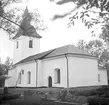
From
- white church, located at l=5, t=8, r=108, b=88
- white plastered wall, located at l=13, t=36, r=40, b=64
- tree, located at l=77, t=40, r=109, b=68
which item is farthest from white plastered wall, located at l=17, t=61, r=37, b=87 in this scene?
tree, located at l=77, t=40, r=109, b=68

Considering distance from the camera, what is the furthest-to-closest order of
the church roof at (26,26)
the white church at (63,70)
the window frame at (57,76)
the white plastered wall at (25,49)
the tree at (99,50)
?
the tree at (99,50) → the white plastered wall at (25,49) → the window frame at (57,76) → the white church at (63,70) → the church roof at (26,26)

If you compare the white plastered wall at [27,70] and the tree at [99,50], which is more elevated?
the tree at [99,50]

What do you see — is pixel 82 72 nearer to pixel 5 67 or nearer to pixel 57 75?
pixel 57 75

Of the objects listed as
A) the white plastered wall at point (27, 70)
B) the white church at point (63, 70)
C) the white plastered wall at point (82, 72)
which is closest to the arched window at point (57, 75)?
the white church at point (63, 70)

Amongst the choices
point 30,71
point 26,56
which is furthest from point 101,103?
Answer: point 26,56

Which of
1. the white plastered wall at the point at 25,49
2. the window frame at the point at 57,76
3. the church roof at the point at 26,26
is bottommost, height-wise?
the window frame at the point at 57,76

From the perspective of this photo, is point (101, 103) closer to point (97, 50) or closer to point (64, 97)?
point (64, 97)

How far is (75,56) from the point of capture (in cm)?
2228

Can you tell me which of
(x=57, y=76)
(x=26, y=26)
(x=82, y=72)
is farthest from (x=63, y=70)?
(x=26, y=26)

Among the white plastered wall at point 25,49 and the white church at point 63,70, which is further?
the white plastered wall at point 25,49

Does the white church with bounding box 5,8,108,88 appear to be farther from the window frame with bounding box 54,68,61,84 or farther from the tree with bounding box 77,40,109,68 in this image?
the tree with bounding box 77,40,109,68

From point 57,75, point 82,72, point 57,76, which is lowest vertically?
point 57,76

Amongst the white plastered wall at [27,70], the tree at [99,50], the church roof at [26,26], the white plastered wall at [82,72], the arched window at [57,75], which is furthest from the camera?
the tree at [99,50]

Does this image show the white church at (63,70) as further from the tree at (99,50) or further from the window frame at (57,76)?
the tree at (99,50)
